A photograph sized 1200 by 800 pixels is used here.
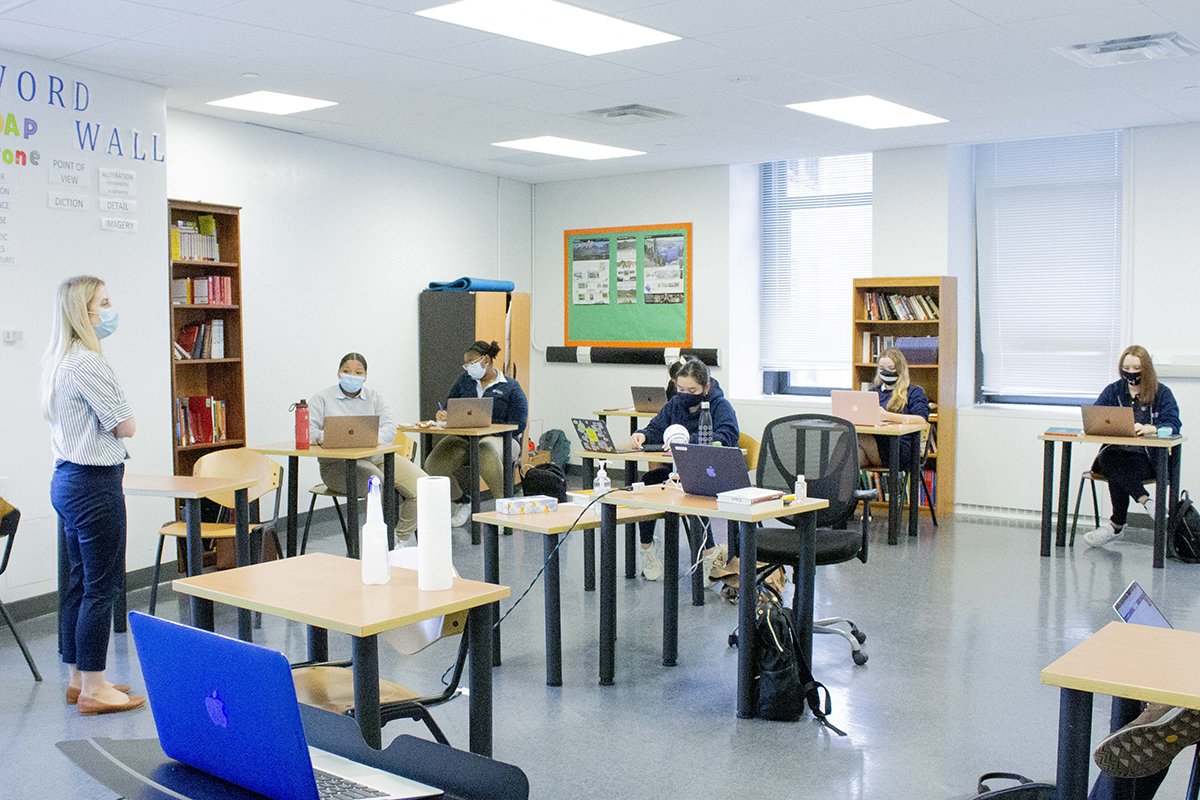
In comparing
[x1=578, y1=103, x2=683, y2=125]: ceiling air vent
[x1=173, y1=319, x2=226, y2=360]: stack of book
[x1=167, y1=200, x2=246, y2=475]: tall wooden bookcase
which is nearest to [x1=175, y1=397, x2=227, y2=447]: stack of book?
[x1=167, y1=200, x2=246, y2=475]: tall wooden bookcase

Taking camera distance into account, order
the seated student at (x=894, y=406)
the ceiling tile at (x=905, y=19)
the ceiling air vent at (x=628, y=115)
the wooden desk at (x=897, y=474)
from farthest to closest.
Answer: the seated student at (x=894, y=406)
the wooden desk at (x=897, y=474)
the ceiling air vent at (x=628, y=115)
the ceiling tile at (x=905, y=19)

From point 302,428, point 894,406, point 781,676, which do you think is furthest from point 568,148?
point 781,676

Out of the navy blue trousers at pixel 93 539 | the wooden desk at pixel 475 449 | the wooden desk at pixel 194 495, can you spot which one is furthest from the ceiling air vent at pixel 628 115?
the navy blue trousers at pixel 93 539

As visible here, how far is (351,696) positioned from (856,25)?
3867mm

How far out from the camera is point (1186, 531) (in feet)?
22.1

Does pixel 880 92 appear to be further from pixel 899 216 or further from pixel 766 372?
pixel 766 372

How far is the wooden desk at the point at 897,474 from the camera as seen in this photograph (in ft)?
24.0

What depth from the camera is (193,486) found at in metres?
4.77

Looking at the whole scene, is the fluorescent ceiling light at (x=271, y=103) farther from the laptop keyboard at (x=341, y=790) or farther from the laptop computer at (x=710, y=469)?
the laptop keyboard at (x=341, y=790)

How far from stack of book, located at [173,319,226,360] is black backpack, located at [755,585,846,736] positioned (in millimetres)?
4304

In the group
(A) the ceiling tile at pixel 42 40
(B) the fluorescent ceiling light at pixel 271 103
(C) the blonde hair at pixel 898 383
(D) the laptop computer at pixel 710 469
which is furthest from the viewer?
(C) the blonde hair at pixel 898 383

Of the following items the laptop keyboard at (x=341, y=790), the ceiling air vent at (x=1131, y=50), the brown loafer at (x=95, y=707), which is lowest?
the brown loafer at (x=95, y=707)

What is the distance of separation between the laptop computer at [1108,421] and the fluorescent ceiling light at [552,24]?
372 centimetres

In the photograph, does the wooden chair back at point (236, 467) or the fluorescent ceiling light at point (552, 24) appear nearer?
the fluorescent ceiling light at point (552, 24)
